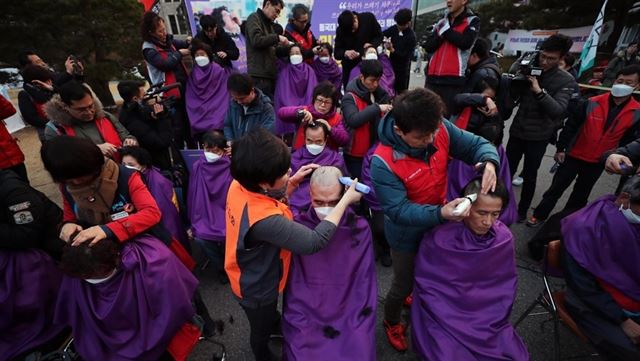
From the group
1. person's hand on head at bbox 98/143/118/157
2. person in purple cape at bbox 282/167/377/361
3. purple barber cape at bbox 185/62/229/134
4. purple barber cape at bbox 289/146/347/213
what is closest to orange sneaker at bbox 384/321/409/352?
person in purple cape at bbox 282/167/377/361

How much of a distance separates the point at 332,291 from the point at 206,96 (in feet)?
11.1

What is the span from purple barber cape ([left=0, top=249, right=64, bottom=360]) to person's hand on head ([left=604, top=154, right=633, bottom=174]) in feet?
12.3

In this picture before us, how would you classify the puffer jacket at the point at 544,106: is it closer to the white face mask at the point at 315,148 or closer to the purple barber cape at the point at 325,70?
the white face mask at the point at 315,148

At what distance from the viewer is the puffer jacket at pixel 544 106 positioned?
9.56 ft

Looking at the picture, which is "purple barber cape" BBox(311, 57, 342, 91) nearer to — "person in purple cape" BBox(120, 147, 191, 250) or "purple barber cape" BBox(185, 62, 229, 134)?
"purple barber cape" BBox(185, 62, 229, 134)

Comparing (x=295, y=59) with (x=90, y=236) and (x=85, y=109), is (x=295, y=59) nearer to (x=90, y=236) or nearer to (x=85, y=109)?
(x=85, y=109)

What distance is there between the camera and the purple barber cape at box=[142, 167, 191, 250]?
8.27 ft

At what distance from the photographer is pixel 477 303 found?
5.73 ft

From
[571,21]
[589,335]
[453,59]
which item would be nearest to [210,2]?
[453,59]

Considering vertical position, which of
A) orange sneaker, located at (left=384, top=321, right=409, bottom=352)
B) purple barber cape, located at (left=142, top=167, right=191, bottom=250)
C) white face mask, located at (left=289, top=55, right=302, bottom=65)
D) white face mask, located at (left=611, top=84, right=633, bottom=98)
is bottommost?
orange sneaker, located at (left=384, top=321, right=409, bottom=352)

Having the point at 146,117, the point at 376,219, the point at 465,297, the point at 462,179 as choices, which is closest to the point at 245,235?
the point at 465,297

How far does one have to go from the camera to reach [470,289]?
5.81 feet

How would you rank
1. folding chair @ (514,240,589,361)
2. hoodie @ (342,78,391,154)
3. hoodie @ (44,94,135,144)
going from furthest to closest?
hoodie @ (342,78,391,154)
hoodie @ (44,94,135,144)
folding chair @ (514,240,589,361)

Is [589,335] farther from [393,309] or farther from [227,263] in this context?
[227,263]
